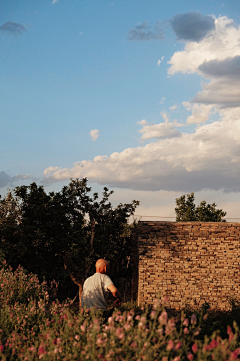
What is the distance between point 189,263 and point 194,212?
20.2 m

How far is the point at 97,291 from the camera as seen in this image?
19.0ft

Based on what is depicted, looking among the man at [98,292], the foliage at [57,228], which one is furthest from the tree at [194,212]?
the man at [98,292]

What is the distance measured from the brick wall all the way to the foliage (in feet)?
12.1

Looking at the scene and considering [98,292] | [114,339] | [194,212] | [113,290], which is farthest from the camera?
[194,212]

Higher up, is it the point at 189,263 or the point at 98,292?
the point at 98,292

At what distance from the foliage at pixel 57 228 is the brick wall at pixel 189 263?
368cm

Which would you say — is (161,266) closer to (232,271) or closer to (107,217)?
(232,271)

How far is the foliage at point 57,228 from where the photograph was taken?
56.0ft

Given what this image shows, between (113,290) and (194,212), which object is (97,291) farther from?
(194,212)

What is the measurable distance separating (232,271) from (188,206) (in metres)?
20.5

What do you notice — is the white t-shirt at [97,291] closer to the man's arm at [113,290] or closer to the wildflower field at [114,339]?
the man's arm at [113,290]

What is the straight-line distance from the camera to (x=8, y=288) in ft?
25.8

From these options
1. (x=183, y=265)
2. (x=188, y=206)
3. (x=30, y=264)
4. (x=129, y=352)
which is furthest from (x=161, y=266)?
(x=188, y=206)

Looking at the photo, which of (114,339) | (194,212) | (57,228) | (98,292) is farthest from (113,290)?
(194,212)
